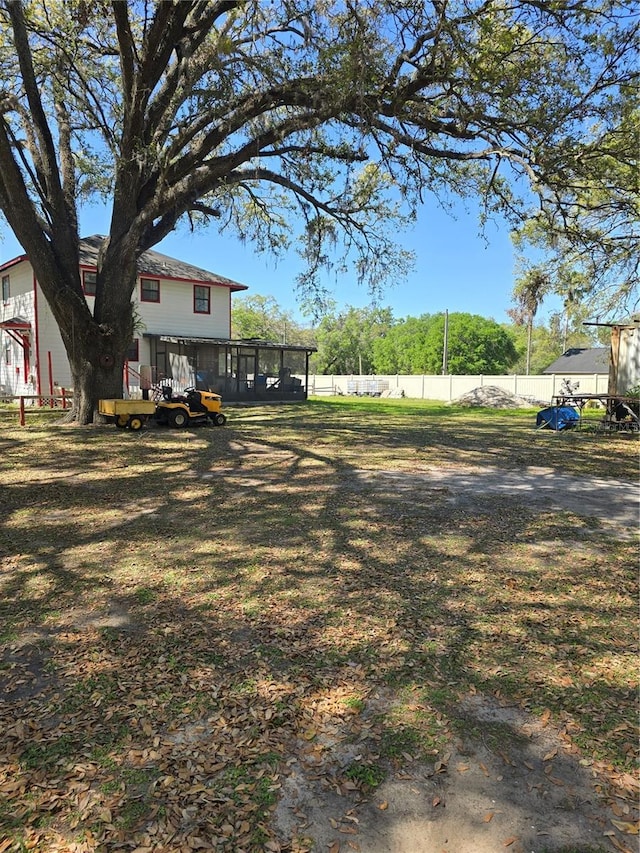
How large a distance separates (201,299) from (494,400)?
13.6m

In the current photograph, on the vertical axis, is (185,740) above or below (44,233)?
below

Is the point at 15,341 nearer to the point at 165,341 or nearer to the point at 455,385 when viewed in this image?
the point at 165,341

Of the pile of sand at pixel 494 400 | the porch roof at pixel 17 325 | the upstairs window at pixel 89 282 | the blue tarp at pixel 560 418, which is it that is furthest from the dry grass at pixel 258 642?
the pile of sand at pixel 494 400

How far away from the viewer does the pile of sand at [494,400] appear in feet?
77.0

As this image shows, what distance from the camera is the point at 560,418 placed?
536 inches

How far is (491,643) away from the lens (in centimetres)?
301

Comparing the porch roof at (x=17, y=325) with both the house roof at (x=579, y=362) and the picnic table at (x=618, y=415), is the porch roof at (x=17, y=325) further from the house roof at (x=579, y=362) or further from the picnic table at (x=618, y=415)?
the house roof at (x=579, y=362)

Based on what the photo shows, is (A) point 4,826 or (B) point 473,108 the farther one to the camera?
(B) point 473,108

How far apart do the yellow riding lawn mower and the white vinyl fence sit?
16.8m

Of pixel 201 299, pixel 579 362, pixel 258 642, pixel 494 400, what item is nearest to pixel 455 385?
pixel 494 400

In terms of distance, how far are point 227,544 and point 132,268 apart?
28.7 feet

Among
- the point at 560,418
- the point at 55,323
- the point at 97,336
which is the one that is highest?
the point at 55,323

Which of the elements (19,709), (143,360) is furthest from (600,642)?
(143,360)

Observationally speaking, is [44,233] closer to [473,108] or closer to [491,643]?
[473,108]
